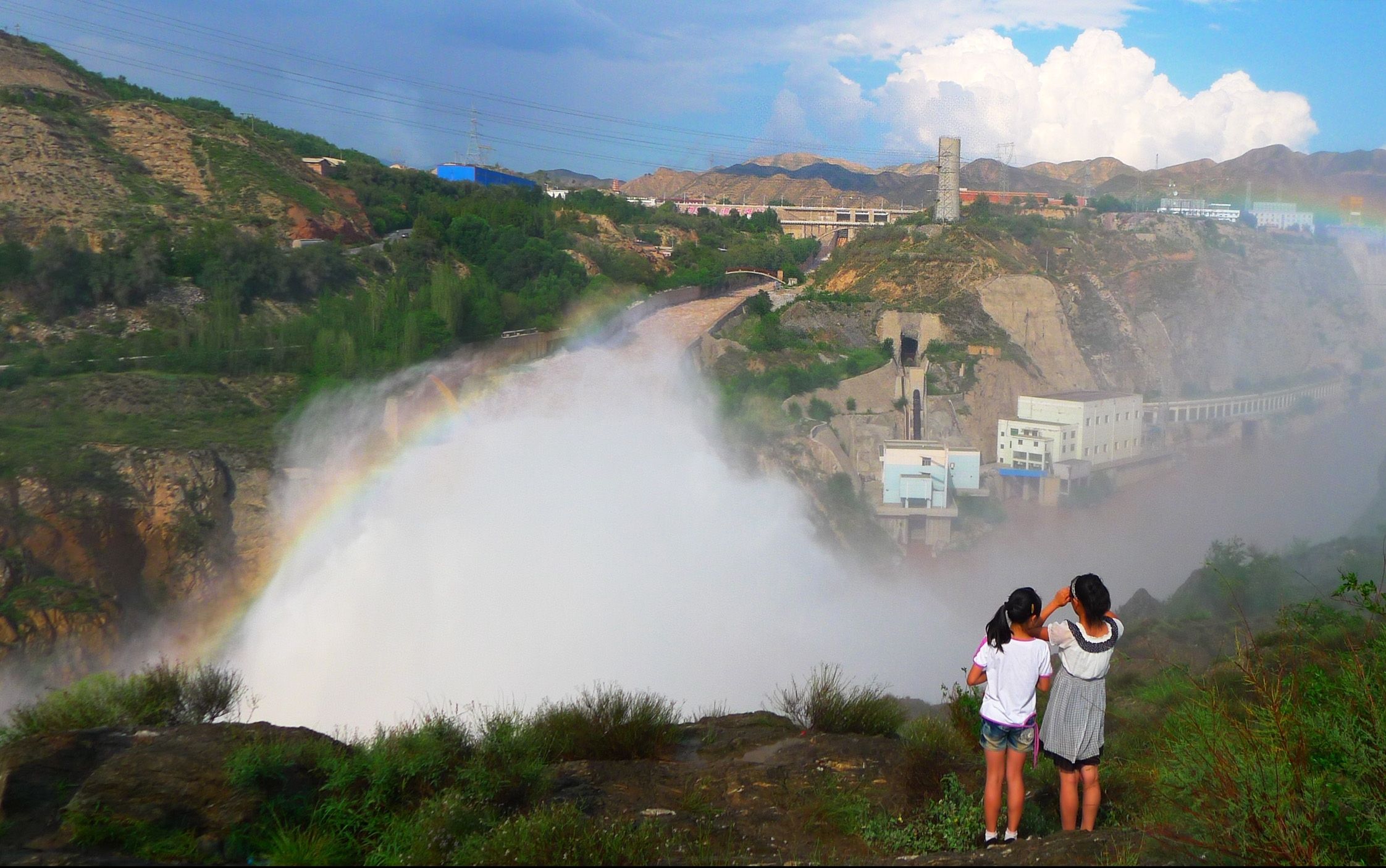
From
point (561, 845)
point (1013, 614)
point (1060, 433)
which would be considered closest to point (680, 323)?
point (1060, 433)

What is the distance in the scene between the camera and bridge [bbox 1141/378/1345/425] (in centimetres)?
3712

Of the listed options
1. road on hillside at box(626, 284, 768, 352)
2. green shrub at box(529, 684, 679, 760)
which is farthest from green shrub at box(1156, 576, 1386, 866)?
road on hillside at box(626, 284, 768, 352)

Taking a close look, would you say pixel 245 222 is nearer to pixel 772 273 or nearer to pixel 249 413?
pixel 249 413

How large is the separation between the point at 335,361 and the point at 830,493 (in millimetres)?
13095

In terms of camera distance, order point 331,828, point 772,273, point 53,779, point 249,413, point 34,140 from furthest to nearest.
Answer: point 772,273, point 34,140, point 249,413, point 53,779, point 331,828

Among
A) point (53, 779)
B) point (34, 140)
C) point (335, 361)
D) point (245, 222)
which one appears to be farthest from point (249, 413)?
point (53, 779)

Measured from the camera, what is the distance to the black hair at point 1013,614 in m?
3.58

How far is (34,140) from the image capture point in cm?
2525

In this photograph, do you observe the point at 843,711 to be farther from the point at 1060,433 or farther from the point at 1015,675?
the point at 1060,433

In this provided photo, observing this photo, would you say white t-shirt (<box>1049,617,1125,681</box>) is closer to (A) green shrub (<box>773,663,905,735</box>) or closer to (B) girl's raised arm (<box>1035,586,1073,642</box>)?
(B) girl's raised arm (<box>1035,586,1073,642</box>)

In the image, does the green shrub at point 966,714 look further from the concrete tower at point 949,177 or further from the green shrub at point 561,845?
the concrete tower at point 949,177

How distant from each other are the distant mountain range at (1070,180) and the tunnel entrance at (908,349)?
883 inches

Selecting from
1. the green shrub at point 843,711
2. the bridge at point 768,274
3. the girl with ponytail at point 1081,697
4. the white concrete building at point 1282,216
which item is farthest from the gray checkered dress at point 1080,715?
the white concrete building at point 1282,216

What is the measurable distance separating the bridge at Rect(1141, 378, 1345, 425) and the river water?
1.28 metres
